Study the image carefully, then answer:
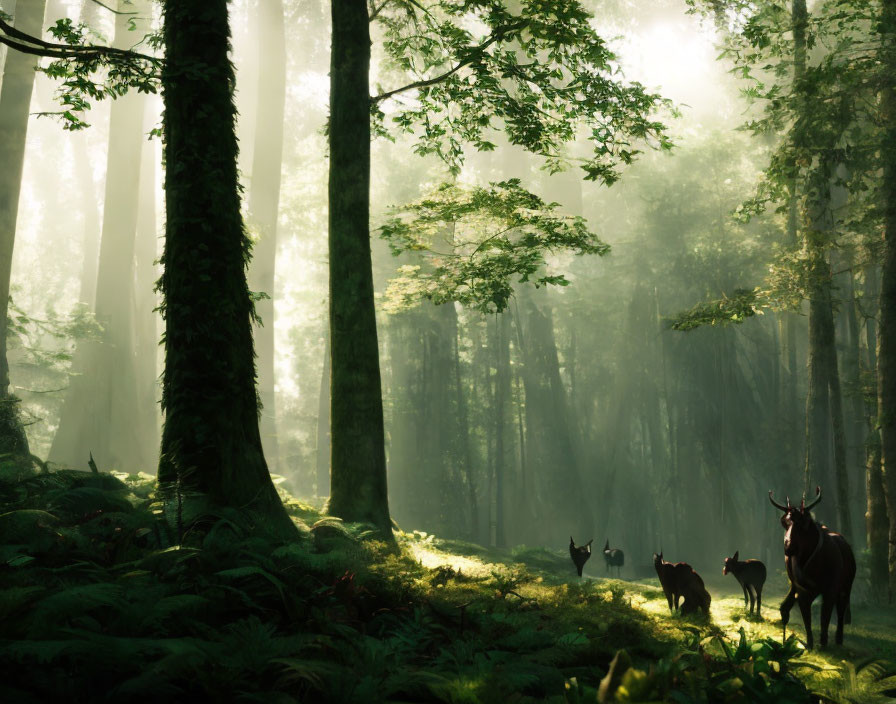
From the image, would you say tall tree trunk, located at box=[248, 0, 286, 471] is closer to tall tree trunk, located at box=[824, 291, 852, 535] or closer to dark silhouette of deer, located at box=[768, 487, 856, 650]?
tall tree trunk, located at box=[824, 291, 852, 535]

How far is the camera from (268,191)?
83.4ft

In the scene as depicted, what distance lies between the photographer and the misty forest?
295cm

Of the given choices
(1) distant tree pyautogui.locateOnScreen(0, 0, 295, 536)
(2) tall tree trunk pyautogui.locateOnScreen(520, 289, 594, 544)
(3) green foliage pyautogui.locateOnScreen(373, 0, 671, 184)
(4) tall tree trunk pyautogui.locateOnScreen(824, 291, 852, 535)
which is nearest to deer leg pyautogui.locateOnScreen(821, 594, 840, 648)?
(1) distant tree pyautogui.locateOnScreen(0, 0, 295, 536)

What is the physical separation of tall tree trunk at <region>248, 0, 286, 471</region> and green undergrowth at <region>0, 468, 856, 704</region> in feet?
60.4

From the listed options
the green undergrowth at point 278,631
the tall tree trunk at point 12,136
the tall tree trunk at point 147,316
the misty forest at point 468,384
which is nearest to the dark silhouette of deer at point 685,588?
the misty forest at point 468,384

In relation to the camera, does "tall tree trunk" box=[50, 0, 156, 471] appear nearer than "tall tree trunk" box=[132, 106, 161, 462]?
Yes

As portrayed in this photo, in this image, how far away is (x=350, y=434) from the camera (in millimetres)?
8086

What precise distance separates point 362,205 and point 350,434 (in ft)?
10.0

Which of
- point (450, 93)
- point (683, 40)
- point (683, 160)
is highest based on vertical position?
point (683, 40)

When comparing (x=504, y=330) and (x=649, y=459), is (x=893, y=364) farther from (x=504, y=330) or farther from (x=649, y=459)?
(x=649, y=459)

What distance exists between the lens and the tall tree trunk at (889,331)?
378 inches

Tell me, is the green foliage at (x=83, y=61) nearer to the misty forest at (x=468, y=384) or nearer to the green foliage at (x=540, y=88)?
the misty forest at (x=468, y=384)

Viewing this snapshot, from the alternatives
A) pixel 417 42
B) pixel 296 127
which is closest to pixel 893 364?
pixel 417 42

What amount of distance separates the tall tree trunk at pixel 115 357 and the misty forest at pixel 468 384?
0.41ft
